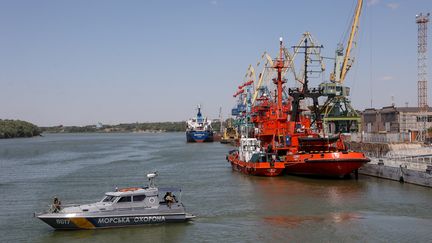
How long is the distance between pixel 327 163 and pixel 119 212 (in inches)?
1071

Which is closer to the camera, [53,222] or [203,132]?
[53,222]

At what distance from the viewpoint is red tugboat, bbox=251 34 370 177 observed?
50.2 meters

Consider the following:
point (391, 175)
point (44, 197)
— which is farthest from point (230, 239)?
point (391, 175)

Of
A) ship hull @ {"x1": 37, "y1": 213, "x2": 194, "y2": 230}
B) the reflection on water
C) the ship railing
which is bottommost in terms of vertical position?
the reflection on water

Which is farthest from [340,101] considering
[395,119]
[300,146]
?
[300,146]

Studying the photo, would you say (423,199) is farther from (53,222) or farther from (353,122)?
(353,122)

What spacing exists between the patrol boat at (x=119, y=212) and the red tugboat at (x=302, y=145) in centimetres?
2397

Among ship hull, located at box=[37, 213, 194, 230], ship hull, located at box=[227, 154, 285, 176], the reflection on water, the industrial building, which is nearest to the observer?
ship hull, located at box=[37, 213, 194, 230]

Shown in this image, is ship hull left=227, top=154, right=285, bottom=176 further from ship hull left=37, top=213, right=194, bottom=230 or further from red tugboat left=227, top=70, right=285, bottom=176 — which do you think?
ship hull left=37, top=213, right=194, bottom=230

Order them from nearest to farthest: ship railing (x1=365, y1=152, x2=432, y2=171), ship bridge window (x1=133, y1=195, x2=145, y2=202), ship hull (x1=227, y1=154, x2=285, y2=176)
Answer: ship bridge window (x1=133, y1=195, x2=145, y2=202)
ship railing (x1=365, y1=152, x2=432, y2=171)
ship hull (x1=227, y1=154, x2=285, y2=176)

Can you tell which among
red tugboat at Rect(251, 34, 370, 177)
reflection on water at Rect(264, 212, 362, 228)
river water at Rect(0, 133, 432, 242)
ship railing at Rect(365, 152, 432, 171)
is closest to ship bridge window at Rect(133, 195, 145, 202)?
river water at Rect(0, 133, 432, 242)

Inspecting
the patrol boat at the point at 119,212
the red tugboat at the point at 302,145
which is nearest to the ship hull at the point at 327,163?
the red tugboat at the point at 302,145

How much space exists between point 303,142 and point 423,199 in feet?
60.4

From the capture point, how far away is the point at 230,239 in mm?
27578
